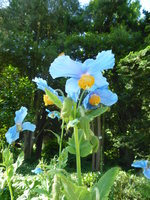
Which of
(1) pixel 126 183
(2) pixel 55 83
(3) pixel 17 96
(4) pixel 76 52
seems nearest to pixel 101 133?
(2) pixel 55 83

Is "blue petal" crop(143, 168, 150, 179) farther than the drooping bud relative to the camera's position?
Yes

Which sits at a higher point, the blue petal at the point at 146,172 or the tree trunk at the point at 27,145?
the tree trunk at the point at 27,145

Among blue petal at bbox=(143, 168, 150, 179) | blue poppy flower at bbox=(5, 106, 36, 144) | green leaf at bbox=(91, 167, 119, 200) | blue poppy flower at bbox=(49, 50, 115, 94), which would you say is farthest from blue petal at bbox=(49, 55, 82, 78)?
blue petal at bbox=(143, 168, 150, 179)

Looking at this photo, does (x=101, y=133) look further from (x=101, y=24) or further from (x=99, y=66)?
(x=99, y=66)

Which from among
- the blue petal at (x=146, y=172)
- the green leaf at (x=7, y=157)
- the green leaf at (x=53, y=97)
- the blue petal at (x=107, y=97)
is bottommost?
the blue petal at (x=146, y=172)

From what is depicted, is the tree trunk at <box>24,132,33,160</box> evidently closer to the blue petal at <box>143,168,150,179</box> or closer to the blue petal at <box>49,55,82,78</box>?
the blue petal at <box>143,168,150,179</box>

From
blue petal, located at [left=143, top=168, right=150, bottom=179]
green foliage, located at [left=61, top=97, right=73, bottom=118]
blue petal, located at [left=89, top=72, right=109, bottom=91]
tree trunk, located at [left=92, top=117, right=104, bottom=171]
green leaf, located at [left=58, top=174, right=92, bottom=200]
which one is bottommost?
green leaf, located at [left=58, top=174, right=92, bottom=200]

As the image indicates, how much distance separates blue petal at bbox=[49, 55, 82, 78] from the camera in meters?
0.45

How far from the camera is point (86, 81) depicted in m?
0.46

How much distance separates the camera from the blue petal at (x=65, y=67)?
45cm

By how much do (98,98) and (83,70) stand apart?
61 mm

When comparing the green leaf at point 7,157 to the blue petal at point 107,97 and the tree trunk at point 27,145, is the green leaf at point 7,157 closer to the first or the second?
the blue petal at point 107,97

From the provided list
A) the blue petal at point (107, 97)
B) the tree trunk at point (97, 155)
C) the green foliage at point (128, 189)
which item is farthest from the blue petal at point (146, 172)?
the tree trunk at point (97, 155)

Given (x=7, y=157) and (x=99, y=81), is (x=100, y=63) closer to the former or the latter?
(x=99, y=81)
